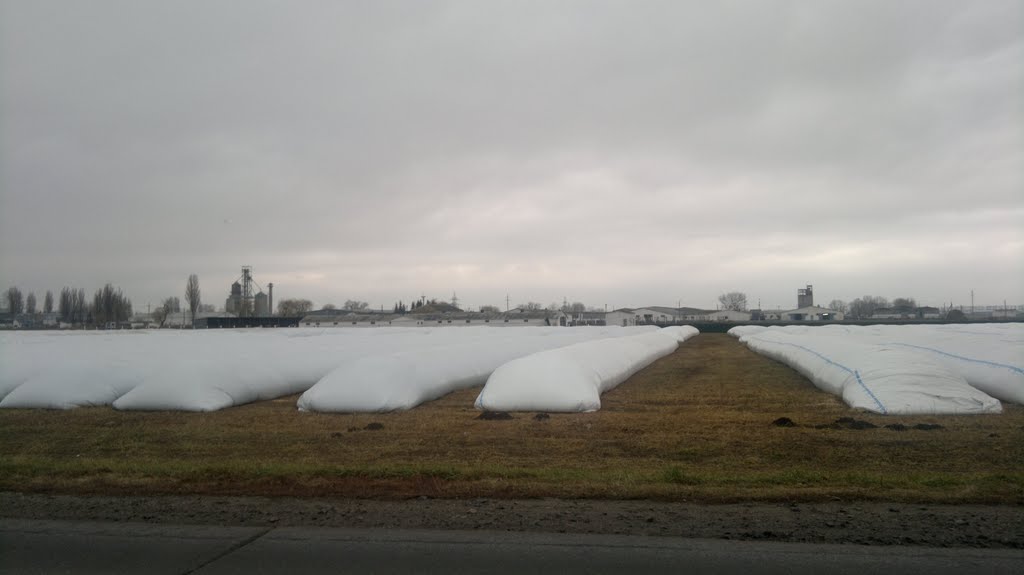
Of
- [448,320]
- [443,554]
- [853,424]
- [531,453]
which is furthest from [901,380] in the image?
[448,320]

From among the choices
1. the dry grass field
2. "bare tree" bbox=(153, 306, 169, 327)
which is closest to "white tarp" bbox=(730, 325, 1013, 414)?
the dry grass field

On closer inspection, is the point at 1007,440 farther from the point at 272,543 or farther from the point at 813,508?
the point at 272,543

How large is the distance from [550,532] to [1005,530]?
4154 millimetres

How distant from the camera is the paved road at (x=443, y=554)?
5.55 meters

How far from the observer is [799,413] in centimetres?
1429

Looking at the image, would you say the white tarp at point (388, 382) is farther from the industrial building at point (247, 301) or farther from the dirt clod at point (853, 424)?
the industrial building at point (247, 301)

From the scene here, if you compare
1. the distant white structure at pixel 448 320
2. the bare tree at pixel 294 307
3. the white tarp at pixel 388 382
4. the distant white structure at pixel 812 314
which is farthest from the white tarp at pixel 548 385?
the bare tree at pixel 294 307

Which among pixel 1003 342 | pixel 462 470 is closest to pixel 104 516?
pixel 462 470

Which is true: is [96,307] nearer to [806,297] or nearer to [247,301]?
[247,301]

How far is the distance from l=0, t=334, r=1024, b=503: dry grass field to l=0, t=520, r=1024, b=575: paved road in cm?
175

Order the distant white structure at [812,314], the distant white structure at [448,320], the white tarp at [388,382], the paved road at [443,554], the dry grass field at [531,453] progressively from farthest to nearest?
the distant white structure at [812,314]
the distant white structure at [448,320]
the white tarp at [388,382]
the dry grass field at [531,453]
the paved road at [443,554]

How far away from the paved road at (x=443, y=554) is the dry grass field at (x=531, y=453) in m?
1.75

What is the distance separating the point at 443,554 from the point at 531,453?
16.4 ft

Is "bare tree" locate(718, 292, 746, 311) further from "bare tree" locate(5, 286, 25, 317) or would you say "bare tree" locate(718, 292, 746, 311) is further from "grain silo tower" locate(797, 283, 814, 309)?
"bare tree" locate(5, 286, 25, 317)
